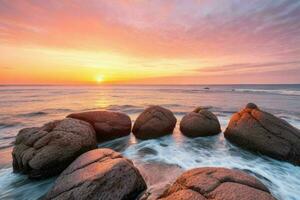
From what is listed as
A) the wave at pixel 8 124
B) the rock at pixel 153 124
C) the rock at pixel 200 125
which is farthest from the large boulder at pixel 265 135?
the wave at pixel 8 124

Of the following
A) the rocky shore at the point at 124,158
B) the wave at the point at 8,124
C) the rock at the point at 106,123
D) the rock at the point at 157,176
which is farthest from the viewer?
the wave at the point at 8,124

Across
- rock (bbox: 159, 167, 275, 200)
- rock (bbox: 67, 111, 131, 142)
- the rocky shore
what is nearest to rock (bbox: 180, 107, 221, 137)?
the rocky shore

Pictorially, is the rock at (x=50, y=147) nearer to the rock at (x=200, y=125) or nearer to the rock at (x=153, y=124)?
the rock at (x=153, y=124)

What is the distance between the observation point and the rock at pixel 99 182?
3273 millimetres

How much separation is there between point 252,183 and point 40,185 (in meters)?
4.53

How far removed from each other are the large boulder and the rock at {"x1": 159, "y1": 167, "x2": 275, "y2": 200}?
3.36m

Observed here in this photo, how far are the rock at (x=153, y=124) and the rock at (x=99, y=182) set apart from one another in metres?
3.60

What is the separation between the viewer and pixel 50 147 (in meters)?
4.80

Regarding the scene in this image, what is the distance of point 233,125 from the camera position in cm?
718

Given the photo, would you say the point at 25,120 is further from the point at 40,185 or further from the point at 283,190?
the point at 283,190

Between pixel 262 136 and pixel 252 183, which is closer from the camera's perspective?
pixel 252 183

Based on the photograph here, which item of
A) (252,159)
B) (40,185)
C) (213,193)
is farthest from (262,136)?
(40,185)

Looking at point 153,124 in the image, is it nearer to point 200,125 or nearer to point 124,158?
point 200,125

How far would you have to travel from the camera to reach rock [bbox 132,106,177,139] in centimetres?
763
